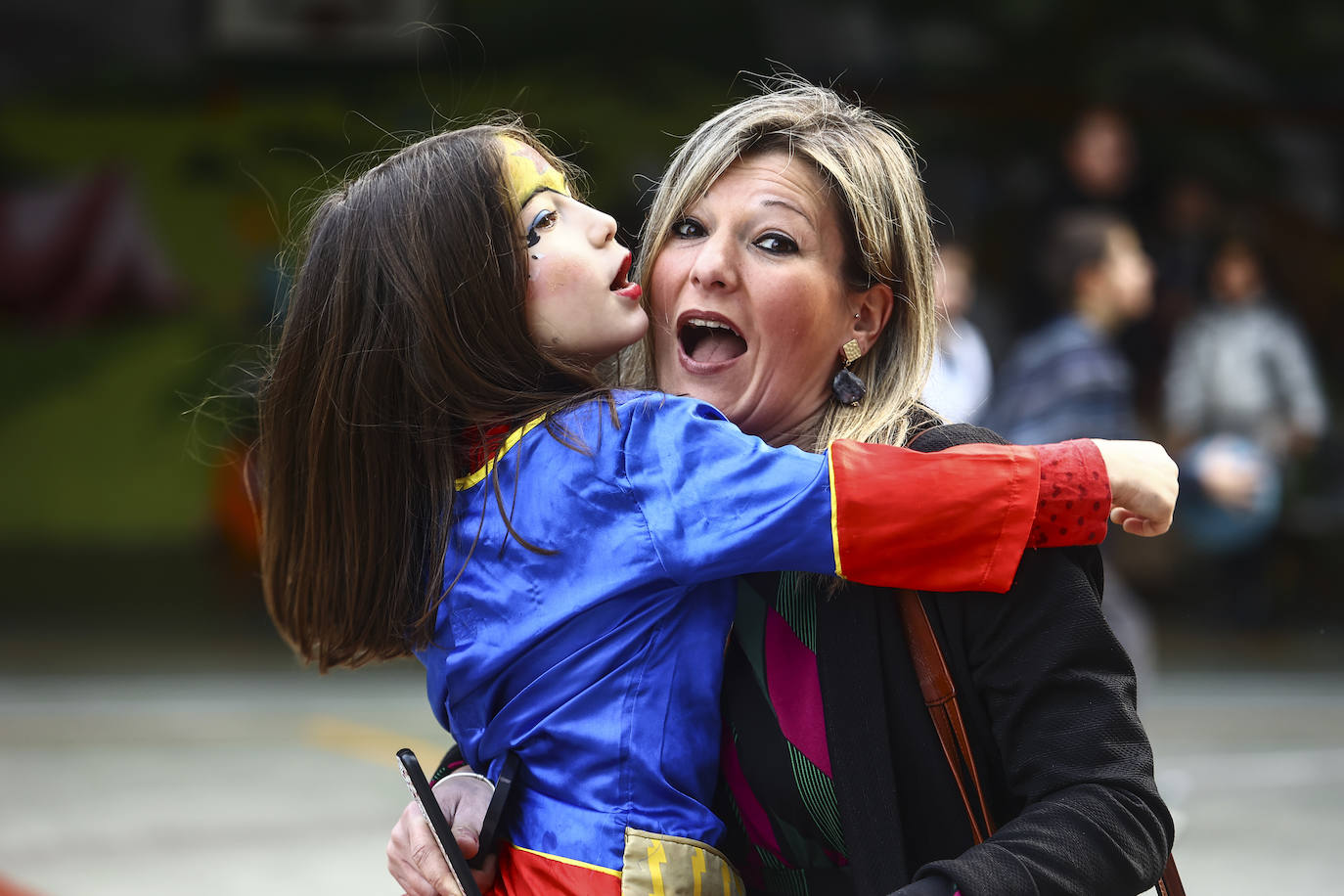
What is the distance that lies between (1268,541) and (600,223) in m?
8.80

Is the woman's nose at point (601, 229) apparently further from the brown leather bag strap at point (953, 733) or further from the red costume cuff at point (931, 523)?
the brown leather bag strap at point (953, 733)


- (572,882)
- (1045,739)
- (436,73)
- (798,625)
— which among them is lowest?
(572,882)

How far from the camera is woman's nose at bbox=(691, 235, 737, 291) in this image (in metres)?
1.95

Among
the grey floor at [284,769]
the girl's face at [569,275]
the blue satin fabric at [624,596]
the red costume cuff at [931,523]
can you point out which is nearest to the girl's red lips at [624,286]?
the girl's face at [569,275]

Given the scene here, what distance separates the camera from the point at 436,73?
464 inches

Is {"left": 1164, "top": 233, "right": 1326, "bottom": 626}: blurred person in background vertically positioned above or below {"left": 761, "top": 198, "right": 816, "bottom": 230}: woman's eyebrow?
above

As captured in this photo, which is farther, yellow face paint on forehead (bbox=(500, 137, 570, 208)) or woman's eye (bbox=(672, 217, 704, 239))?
woman's eye (bbox=(672, 217, 704, 239))

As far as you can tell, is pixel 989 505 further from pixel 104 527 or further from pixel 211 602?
pixel 104 527

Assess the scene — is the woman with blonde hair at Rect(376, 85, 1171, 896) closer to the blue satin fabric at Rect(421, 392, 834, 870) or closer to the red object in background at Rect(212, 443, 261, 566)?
the blue satin fabric at Rect(421, 392, 834, 870)

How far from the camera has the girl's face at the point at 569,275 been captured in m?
1.88

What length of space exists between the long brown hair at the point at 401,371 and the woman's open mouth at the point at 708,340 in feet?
0.69

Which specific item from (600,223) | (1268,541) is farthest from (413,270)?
(1268,541)

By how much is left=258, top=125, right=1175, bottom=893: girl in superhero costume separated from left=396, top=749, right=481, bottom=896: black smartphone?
0.22 feet

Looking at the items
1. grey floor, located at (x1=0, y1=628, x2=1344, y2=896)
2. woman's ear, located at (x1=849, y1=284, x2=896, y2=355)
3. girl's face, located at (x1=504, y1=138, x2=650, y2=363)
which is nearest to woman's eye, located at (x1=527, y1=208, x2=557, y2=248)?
girl's face, located at (x1=504, y1=138, x2=650, y2=363)
